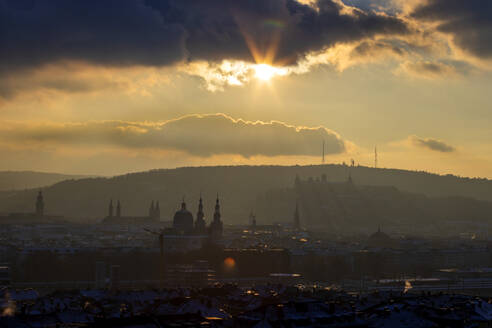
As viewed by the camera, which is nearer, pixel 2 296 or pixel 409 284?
pixel 2 296

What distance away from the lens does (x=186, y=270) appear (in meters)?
191

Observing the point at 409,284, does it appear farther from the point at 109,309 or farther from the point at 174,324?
the point at 174,324

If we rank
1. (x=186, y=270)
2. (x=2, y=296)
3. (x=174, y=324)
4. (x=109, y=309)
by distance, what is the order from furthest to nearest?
(x=186, y=270), (x=2, y=296), (x=109, y=309), (x=174, y=324)

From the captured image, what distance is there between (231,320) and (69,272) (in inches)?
4347

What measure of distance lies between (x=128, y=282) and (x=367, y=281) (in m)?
46.3

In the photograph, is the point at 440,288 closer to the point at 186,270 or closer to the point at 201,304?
the point at 186,270

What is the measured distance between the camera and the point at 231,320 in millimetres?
94125

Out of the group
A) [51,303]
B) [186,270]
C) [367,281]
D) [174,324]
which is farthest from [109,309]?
[367,281]

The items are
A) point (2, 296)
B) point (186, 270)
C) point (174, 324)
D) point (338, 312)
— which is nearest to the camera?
point (174, 324)

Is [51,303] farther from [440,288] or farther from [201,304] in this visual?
[440,288]

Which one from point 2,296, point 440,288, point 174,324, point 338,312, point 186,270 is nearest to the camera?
point 174,324

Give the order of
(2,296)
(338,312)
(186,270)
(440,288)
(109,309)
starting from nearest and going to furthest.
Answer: (338,312)
(109,309)
(2,296)
(440,288)
(186,270)

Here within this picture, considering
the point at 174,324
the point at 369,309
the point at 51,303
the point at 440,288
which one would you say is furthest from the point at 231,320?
the point at 440,288

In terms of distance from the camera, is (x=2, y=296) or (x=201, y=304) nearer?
(x=201, y=304)
